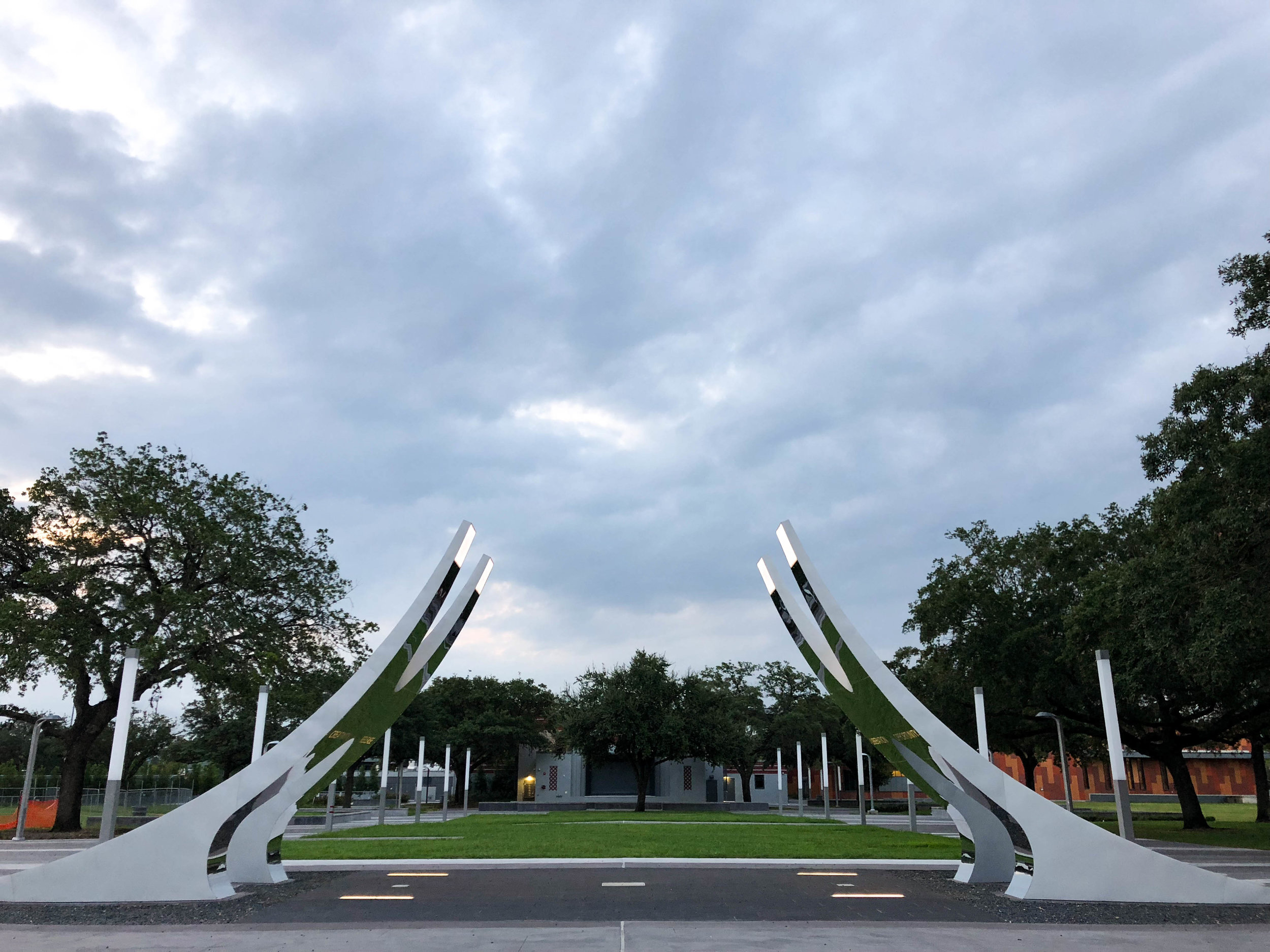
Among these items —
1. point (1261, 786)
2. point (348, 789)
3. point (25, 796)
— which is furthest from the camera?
point (348, 789)

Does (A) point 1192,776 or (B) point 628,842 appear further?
(A) point 1192,776

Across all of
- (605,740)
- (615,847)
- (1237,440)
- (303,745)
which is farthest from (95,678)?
(1237,440)

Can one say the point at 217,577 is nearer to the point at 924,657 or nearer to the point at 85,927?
the point at 85,927

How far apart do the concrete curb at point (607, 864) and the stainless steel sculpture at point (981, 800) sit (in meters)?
2.52

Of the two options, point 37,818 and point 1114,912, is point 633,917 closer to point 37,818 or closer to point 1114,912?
point 1114,912

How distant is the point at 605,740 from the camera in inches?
1657

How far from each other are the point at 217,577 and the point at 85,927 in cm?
2050

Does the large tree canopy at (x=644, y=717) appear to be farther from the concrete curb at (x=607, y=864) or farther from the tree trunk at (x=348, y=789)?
the concrete curb at (x=607, y=864)

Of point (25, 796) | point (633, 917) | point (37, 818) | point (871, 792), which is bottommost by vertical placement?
point (871, 792)

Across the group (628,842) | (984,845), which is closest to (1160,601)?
(984,845)

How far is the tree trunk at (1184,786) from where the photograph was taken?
27.9 m

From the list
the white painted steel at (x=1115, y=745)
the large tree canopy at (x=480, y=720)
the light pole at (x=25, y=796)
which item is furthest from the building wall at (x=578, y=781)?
the white painted steel at (x=1115, y=745)

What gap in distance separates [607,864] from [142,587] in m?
19.2

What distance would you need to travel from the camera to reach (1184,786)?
28.4 metres
